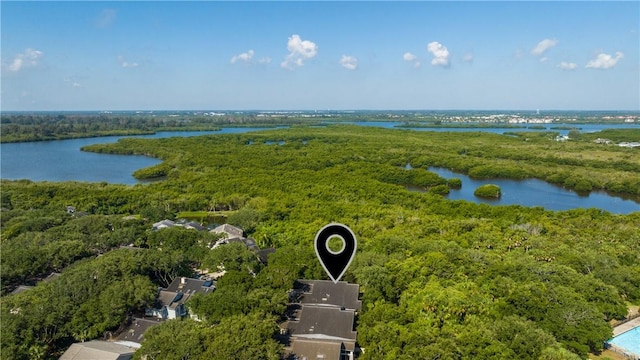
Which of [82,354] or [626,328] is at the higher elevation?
[82,354]

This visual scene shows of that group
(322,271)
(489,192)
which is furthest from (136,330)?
(489,192)

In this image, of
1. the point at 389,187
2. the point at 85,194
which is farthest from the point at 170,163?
the point at 389,187

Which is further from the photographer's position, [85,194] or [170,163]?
[170,163]

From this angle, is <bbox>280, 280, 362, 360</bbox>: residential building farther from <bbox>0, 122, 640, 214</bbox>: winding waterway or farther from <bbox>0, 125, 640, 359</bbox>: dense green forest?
<bbox>0, 122, 640, 214</bbox>: winding waterway

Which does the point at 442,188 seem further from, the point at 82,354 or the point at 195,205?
the point at 82,354

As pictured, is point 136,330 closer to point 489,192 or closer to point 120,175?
point 489,192

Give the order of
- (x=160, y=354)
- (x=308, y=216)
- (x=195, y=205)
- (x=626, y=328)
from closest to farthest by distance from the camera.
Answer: (x=160, y=354) < (x=626, y=328) < (x=308, y=216) < (x=195, y=205)
